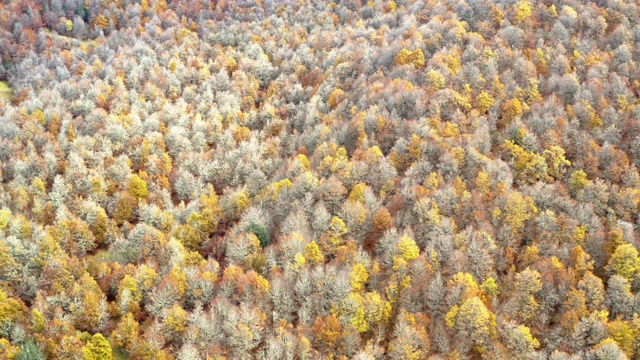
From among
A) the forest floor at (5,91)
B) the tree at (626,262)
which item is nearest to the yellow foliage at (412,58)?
the tree at (626,262)

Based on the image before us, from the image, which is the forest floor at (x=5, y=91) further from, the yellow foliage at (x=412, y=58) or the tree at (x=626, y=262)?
the tree at (x=626, y=262)

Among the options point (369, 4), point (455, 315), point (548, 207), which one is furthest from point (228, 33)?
point (455, 315)

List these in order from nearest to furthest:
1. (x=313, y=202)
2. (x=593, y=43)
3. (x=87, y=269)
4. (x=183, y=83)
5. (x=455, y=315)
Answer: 1. (x=455, y=315)
2. (x=87, y=269)
3. (x=313, y=202)
4. (x=593, y=43)
5. (x=183, y=83)

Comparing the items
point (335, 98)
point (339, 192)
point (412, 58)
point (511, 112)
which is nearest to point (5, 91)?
point (335, 98)

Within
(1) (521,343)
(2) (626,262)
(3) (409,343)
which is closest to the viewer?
(3) (409,343)

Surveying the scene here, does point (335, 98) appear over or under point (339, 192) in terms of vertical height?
under

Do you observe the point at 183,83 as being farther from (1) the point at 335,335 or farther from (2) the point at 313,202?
(1) the point at 335,335

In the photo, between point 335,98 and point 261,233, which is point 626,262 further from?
point 335,98

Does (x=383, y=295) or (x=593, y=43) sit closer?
(x=383, y=295)
